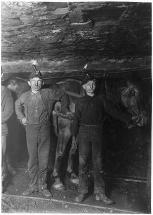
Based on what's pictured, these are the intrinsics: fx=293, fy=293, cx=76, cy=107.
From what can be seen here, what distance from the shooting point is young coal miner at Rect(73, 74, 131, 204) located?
11.7 feet

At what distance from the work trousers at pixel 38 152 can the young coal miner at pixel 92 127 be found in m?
0.43

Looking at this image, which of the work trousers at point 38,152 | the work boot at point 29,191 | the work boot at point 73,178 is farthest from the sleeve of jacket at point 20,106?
the work boot at point 73,178

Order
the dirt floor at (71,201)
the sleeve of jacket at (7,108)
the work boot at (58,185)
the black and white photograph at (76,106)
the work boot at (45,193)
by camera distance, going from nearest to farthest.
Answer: the black and white photograph at (76,106) < the dirt floor at (71,201) < the work boot at (45,193) < the sleeve of jacket at (7,108) < the work boot at (58,185)

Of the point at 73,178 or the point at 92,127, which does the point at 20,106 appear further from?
the point at 73,178

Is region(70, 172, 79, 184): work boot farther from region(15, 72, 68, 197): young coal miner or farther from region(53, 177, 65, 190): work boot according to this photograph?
region(15, 72, 68, 197): young coal miner

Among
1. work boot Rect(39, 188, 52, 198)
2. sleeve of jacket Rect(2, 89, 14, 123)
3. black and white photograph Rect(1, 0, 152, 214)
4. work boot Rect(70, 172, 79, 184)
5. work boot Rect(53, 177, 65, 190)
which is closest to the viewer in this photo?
black and white photograph Rect(1, 0, 152, 214)

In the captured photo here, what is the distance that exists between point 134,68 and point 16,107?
169 centimetres

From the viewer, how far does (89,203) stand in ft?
12.0

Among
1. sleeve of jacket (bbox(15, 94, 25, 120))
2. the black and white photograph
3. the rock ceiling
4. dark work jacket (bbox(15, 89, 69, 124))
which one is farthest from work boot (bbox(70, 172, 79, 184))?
the rock ceiling

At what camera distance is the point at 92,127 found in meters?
3.59

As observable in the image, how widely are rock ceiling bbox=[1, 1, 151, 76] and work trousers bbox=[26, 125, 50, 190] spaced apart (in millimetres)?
964

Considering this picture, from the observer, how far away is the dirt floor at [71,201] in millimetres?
3568

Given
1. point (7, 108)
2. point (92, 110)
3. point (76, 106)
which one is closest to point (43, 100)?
point (76, 106)

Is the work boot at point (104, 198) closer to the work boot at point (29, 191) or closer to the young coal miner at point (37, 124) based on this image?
the young coal miner at point (37, 124)
